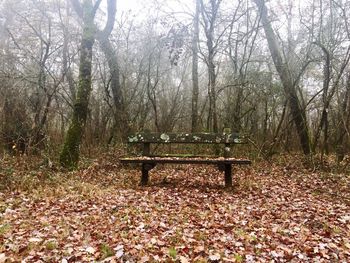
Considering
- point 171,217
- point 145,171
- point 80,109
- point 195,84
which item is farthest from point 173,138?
point 195,84

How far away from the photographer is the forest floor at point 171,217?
3611mm

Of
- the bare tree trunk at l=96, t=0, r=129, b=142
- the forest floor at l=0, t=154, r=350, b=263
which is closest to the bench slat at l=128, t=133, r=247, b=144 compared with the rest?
the forest floor at l=0, t=154, r=350, b=263

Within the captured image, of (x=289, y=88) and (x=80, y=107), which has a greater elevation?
(x=289, y=88)

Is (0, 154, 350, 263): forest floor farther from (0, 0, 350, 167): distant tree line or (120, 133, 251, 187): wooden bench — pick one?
(0, 0, 350, 167): distant tree line

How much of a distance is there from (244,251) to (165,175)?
185 inches

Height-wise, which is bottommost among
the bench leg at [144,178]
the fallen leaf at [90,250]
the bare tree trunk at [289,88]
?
the fallen leaf at [90,250]

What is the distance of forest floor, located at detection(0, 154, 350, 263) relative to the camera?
3611 mm

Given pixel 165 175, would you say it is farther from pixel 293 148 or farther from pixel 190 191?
pixel 293 148

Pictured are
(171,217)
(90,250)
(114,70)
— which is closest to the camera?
(90,250)

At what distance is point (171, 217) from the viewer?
4.82 metres

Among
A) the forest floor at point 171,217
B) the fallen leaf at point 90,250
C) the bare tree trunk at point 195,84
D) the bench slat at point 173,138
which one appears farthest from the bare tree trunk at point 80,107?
the fallen leaf at point 90,250

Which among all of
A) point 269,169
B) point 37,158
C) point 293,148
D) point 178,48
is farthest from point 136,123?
point 293,148

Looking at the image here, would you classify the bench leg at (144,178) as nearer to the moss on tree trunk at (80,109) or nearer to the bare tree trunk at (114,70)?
the moss on tree trunk at (80,109)

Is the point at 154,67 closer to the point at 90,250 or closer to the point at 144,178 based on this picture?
the point at 144,178
